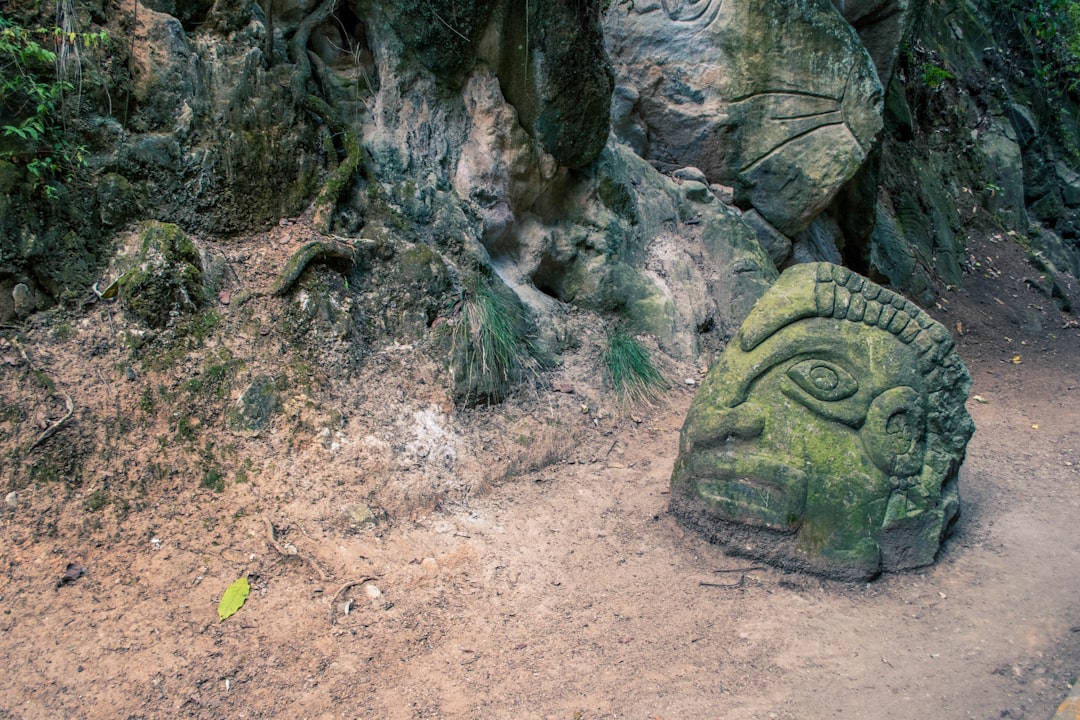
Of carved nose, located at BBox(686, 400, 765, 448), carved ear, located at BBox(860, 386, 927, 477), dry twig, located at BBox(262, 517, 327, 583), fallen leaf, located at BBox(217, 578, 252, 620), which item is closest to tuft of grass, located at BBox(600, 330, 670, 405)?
carved nose, located at BBox(686, 400, 765, 448)

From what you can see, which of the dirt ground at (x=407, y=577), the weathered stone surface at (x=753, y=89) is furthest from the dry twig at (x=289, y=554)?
the weathered stone surface at (x=753, y=89)

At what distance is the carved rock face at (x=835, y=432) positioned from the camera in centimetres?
323

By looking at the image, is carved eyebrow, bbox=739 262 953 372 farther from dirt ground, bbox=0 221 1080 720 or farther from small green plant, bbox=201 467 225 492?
small green plant, bbox=201 467 225 492

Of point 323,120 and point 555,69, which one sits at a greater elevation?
point 555,69

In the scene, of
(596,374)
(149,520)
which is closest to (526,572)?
(149,520)

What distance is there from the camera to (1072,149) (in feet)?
A: 38.2

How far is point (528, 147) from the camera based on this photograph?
17.0 ft

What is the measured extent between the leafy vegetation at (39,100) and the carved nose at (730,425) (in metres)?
3.01

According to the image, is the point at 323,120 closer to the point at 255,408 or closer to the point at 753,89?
the point at 255,408

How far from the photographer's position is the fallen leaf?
9.40 feet

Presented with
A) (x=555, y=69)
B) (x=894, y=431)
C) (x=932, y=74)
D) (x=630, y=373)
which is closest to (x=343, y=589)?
(x=894, y=431)

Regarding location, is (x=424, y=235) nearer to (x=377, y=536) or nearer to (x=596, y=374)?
(x=596, y=374)

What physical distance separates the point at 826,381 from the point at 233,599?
2.45 m

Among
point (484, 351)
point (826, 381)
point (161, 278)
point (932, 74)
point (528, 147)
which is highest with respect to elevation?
point (932, 74)
